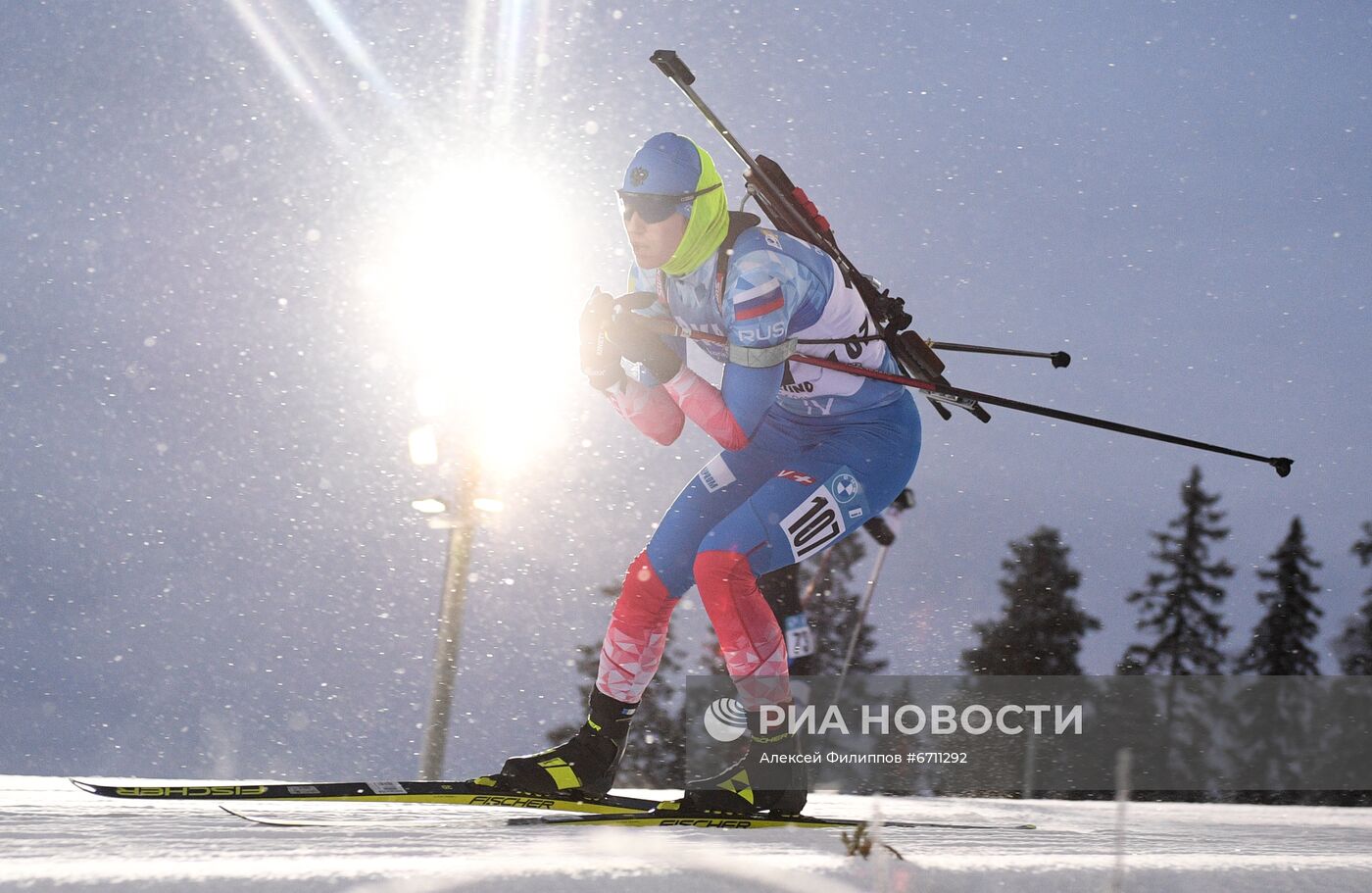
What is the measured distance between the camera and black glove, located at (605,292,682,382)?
3473mm

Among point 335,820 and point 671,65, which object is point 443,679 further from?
point 671,65

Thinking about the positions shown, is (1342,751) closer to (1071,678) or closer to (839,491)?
(1071,678)

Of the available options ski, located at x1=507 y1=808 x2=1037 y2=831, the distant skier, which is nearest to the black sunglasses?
the distant skier

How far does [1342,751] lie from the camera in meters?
22.2

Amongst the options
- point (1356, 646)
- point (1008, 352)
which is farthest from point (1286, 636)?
point (1008, 352)

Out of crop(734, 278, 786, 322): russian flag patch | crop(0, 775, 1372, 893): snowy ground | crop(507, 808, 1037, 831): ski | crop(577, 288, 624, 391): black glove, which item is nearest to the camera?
crop(0, 775, 1372, 893): snowy ground

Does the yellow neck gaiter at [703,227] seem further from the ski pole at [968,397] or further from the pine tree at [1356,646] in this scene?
the pine tree at [1356,646]

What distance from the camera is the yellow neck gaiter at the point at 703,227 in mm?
3549

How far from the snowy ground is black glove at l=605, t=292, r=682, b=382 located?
4.92 ft

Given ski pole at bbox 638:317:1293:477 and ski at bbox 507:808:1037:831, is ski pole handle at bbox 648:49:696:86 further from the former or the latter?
ski at bbox 507:808:1037:831

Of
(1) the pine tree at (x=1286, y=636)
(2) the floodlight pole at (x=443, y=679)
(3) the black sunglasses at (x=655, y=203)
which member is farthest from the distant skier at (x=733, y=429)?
(1) the pine tree at (x=1286, y=636)

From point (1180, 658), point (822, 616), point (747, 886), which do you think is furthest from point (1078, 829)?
point (1180, 658)

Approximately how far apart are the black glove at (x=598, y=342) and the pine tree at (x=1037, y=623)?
17960 millimetres

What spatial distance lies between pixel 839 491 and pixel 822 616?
577 inches
